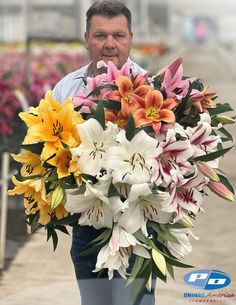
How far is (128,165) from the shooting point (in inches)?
83.5

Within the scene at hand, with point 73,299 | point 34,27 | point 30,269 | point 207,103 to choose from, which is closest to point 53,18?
point 34,27

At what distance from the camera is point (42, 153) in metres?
2.18

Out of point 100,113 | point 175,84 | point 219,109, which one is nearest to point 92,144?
point 100,113

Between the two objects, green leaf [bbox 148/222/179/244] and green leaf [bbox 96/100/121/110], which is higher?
green leaf [bbox 96/100/121/110]

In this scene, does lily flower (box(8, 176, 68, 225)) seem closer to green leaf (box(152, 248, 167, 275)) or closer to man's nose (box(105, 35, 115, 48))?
green leaf (box(152, 248, 167, 275))

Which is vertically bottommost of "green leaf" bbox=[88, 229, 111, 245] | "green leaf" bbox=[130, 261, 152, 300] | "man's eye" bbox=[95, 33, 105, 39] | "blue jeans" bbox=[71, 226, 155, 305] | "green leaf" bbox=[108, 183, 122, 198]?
"blue jeans" bbox=[71, 226, 155, 305]

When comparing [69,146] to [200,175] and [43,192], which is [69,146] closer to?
[43,192]

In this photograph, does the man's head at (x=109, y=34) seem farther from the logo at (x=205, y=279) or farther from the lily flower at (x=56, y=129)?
the logo at (x=205, y=279)

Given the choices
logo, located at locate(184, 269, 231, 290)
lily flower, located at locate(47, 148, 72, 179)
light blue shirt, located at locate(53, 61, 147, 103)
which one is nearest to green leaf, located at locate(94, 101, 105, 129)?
lily flower, located at locate(47, 148, 72, 179)

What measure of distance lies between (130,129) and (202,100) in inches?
11.0

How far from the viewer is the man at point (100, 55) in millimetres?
2479

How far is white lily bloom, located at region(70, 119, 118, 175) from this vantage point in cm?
213

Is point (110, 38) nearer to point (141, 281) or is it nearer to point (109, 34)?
point (109, 34)

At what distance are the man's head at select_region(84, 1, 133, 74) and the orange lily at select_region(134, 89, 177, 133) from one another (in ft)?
1.09
